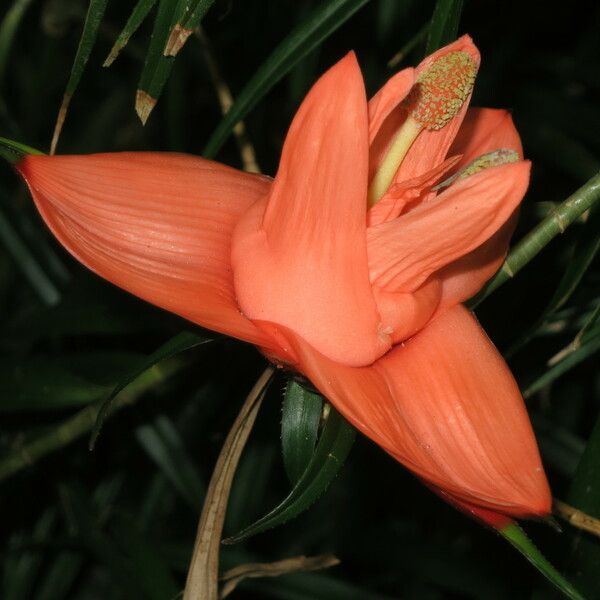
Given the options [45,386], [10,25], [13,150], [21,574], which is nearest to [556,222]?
[13,150]

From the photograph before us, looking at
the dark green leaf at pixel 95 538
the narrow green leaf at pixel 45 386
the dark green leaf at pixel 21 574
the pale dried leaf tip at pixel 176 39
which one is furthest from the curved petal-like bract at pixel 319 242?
the dark green leaf at pixel 21 574

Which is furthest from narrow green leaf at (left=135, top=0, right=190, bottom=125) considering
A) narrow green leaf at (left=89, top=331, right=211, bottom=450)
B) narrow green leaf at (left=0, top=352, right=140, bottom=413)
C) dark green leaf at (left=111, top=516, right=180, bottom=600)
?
dark green leaf at (left=111, top=516, right=180, bottom=600)

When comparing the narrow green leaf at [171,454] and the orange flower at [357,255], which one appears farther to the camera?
the narrow green leaf at [171,454]

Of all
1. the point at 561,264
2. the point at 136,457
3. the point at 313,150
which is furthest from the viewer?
the point at 136,457

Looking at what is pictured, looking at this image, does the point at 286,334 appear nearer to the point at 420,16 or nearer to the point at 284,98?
the point at 420,16

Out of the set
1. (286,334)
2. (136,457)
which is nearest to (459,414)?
(286,334)

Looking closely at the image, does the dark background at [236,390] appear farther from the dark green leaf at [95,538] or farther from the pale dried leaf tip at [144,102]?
the pale dried leaf tip at [144,102]

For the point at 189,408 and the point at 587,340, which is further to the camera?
the point at 189,408
